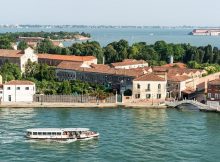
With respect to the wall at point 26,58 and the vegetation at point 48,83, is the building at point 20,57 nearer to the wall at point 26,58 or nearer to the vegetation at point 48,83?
the wall at point 26,58

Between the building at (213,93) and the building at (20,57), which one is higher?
the building at (20,57)

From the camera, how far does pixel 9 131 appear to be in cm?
1997

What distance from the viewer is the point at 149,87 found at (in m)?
27.6

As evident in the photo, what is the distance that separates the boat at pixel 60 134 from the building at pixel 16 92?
25.1ft

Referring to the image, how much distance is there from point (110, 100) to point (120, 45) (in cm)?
1790

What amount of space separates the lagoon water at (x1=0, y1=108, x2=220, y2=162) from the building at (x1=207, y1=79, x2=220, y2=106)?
1.25 m

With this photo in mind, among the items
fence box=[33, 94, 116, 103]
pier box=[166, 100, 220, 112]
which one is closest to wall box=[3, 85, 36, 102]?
fence box=[33, 94, 116, 103]

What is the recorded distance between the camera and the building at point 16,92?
26.7 meters

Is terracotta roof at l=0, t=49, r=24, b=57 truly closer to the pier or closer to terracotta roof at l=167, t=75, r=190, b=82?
terracotta roof at l=167, t=75, r=190, b=82

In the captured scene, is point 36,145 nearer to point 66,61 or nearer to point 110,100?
point 110,100

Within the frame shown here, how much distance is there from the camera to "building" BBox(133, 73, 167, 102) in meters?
27.5

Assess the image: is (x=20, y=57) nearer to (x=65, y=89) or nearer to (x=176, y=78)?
(x=65, y=89)

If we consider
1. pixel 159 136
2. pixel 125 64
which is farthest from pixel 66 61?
pixel 159 136

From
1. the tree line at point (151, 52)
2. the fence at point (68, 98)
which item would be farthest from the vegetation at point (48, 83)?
the tree line at point (151, 52)
